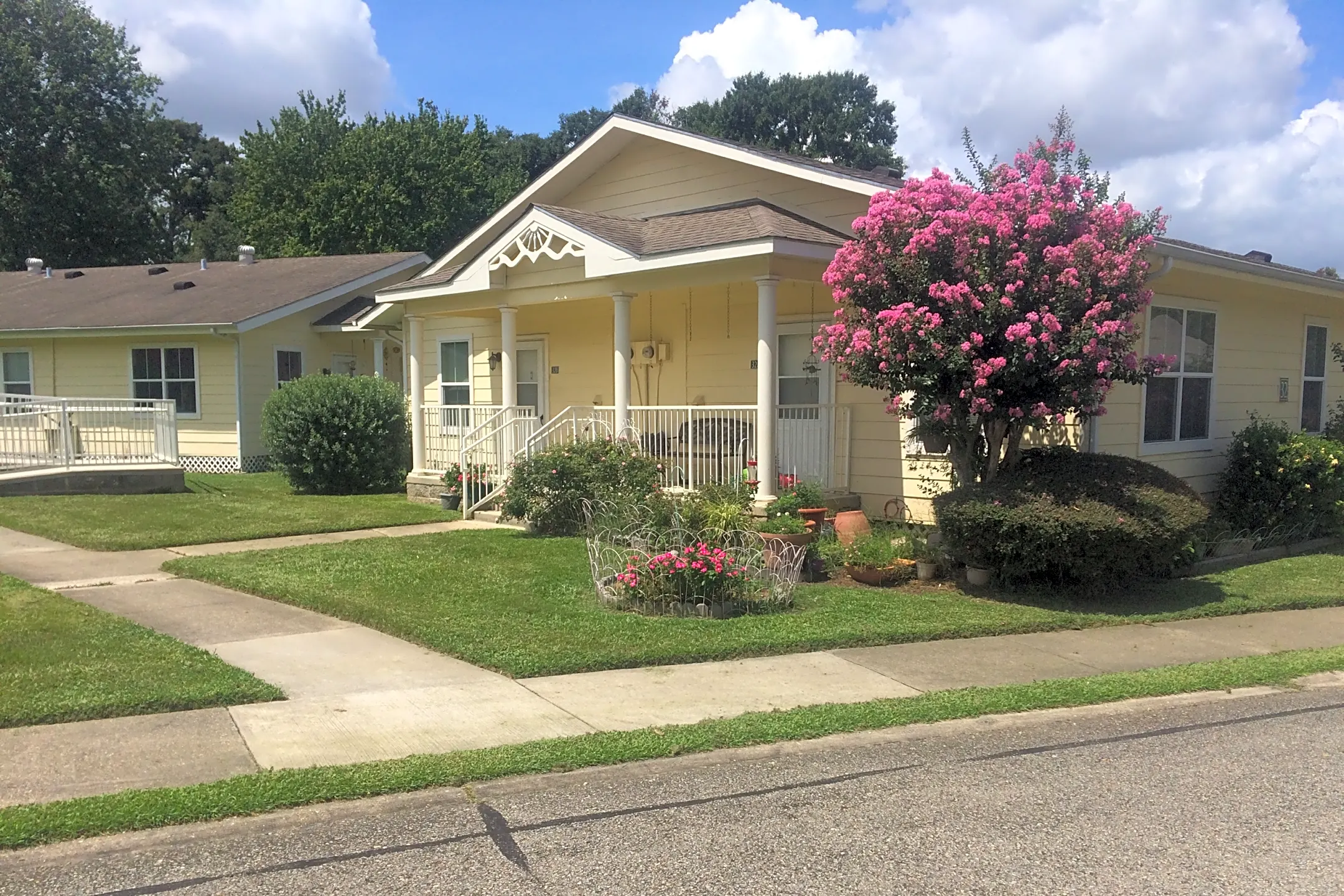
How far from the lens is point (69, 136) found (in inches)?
1448

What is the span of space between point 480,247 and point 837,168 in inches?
210

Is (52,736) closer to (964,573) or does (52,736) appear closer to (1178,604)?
(964,573)

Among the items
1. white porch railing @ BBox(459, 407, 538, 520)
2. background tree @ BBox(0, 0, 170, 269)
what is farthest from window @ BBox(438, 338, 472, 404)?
background tree @ BBox(0, 0, 170, 269)

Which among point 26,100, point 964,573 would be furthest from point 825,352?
point 26,100

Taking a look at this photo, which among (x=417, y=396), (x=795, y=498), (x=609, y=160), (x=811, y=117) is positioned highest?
(x=811, y=117)

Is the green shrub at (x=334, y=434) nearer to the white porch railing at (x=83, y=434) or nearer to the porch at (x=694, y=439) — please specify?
the white porch railing at (x=83, y=434)

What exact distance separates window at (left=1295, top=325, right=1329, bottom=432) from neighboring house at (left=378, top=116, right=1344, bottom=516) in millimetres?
37

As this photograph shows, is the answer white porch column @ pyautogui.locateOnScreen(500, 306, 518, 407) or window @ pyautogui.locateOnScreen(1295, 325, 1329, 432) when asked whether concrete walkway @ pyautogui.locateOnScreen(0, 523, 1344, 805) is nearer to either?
white porch column @ pyautogui.locateOnScreen(500, 306, 518, 407)

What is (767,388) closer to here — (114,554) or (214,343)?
(114,554)

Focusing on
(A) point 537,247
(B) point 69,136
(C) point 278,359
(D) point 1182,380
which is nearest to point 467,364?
(A) point 537,247

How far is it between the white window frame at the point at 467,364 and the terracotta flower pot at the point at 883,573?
28.4ft

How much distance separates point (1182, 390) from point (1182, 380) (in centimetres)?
12

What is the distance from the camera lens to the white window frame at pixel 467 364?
16109mm

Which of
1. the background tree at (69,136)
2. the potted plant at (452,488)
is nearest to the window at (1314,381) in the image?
the potted plant at (452,488)
